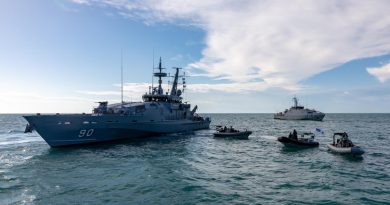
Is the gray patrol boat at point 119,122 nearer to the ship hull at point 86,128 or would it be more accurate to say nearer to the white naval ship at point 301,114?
the ship hull at point 86,128

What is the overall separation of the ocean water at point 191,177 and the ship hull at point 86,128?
180cm

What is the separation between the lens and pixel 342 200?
Result: 1750cm

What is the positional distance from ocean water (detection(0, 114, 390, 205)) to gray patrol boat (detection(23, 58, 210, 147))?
2382mm

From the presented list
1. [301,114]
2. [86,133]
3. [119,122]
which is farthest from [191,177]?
[301,114]

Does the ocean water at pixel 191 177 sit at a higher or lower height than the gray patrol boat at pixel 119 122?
lower

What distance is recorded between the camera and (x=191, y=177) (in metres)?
23.2

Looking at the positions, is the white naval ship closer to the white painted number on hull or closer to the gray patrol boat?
the gray patrol boat

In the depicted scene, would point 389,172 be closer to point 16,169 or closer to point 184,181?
point 184,181

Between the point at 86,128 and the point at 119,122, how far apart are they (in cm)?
552

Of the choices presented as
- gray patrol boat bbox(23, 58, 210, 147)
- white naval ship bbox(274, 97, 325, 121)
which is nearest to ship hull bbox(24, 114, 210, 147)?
gray patrol boat bbox(23, 58, 210, 147)

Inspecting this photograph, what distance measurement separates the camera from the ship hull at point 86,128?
36.5m

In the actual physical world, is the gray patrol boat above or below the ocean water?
above

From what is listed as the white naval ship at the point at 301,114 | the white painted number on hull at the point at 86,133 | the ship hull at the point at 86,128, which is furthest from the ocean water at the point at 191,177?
the white naval ship at the point at 301,114

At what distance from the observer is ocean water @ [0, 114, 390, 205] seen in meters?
17.8
